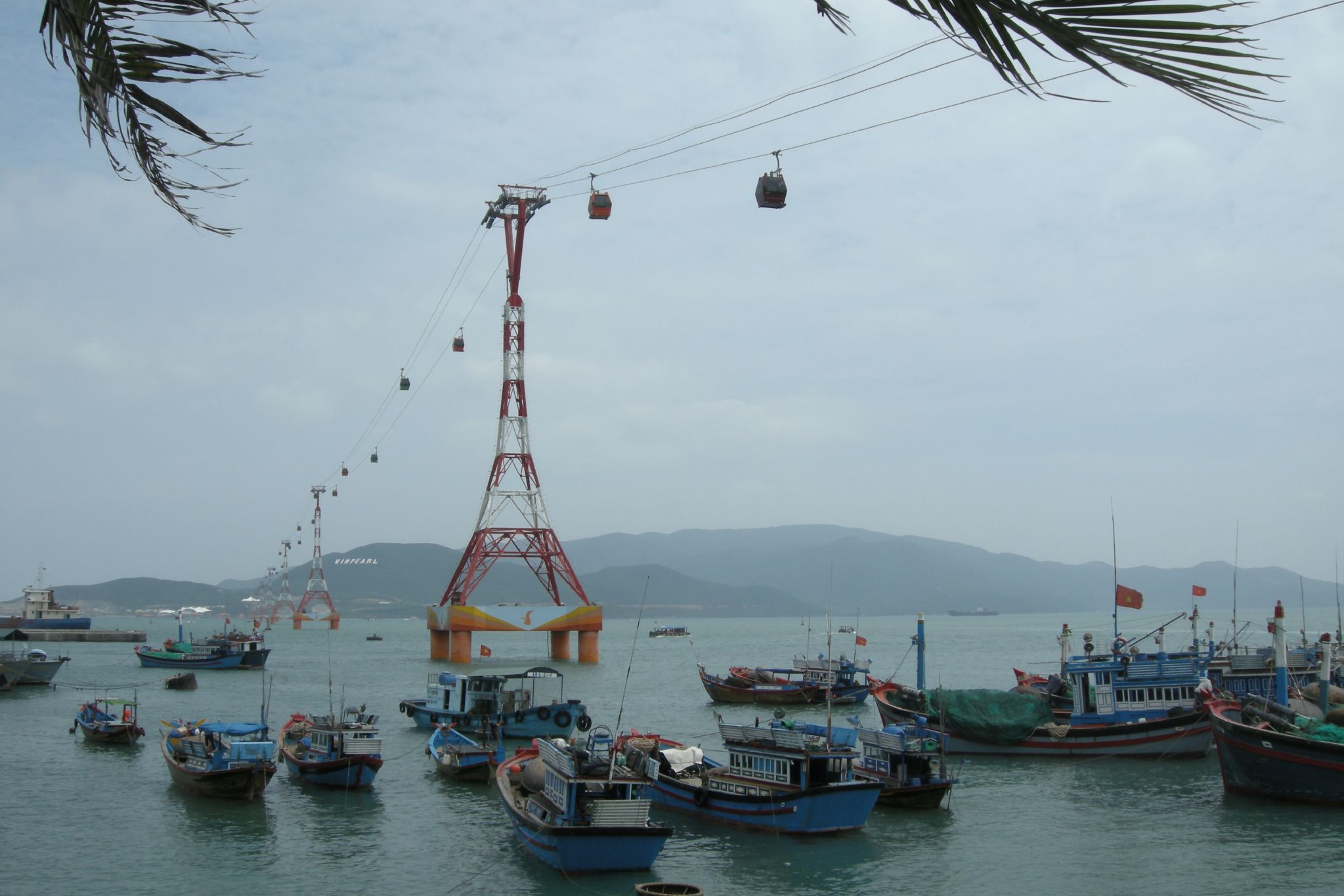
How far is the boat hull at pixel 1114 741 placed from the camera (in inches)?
1280

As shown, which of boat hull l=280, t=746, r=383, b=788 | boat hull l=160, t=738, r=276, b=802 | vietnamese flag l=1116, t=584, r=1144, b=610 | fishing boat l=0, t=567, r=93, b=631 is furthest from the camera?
fishing boat l=0, t=567, r=93, b=631

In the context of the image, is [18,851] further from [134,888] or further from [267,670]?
[267,670]

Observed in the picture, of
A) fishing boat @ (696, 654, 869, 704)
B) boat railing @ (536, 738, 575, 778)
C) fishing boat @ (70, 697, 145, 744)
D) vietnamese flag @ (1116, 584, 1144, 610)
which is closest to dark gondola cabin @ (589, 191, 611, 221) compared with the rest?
boat railing @ (536, 738, 575, 778)

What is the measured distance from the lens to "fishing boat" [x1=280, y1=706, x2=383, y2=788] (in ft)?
92.9

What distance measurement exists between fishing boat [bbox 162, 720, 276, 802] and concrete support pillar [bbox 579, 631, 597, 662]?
48.5 metres

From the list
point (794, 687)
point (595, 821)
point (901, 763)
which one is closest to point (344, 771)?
point (595, 821)

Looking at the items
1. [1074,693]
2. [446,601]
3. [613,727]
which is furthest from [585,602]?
[1074,693]

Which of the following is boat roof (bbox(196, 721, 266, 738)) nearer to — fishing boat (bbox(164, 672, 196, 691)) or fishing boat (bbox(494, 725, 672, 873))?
fishing boat (bbox(494, 725, 672, 873))

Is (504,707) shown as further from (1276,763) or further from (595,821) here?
(1276,763)

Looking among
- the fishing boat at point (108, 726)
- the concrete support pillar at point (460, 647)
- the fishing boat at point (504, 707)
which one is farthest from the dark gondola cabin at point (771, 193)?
the concrete support pillar at point (460, 647)

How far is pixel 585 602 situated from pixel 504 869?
56314 millimetres

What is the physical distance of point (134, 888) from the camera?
2025 cm

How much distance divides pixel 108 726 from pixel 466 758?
49.5 feet

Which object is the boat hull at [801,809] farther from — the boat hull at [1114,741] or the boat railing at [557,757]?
the boat hull at [1114,741]
